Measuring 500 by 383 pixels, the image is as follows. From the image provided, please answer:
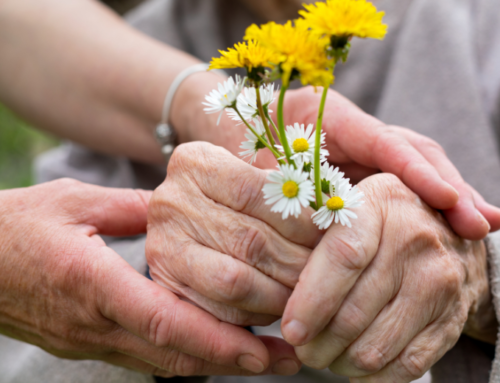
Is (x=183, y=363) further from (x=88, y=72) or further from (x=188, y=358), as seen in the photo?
(x=88, y=72)

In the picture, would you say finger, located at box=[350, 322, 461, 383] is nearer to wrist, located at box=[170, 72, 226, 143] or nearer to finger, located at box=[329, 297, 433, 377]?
finger, located at box=[329, 297, 433, 377]

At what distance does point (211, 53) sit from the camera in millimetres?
1194

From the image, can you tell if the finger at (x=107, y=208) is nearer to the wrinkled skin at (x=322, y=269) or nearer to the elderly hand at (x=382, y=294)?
the wrinkled skin at (x=322, y=269)

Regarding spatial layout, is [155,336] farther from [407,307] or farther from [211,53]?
[211,53]

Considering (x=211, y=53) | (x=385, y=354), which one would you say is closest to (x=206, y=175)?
(x=385, y=354)

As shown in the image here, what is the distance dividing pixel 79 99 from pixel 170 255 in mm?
751

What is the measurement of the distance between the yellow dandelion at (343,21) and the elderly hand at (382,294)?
0.73ft

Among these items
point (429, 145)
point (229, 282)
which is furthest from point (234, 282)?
point (429, 145)

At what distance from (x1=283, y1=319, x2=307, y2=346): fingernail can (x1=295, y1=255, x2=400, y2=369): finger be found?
0.05 m

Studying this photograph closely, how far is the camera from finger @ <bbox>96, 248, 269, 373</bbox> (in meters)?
0.51

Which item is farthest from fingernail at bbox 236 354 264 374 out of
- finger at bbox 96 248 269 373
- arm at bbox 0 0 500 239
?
arm at bbox 0 0 500 239

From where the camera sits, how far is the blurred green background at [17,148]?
1983 mm

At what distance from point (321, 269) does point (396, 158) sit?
25cm

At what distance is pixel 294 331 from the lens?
0.45m
